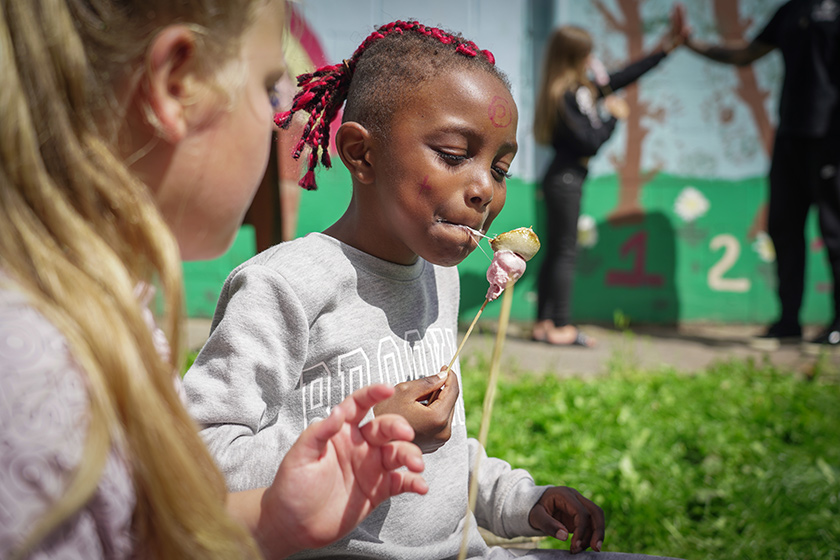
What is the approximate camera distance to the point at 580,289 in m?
5.58

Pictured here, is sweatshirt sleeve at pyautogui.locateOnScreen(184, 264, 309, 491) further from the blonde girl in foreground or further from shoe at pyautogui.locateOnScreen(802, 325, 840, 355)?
shoe at pyautogui.locateOnScreen(802, 325, 840, 355)

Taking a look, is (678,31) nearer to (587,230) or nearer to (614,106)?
(614,106)

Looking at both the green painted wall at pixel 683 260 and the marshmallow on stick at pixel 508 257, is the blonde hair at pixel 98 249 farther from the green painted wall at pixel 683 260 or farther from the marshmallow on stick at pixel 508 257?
the green painted wall at pixel 683 260

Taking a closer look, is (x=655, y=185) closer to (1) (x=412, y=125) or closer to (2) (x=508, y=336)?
(2) (x=508, y=336)

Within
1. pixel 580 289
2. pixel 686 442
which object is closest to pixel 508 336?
pixel 580 289

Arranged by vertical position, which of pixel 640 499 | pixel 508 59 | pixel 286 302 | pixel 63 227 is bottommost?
pixel 640 499

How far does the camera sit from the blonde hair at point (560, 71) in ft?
14.7

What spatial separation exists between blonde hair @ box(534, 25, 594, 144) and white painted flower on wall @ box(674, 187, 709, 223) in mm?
1448

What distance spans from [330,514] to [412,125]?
723 millimetres

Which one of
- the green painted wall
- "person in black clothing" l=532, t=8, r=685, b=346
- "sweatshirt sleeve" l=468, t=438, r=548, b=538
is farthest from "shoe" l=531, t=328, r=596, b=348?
"sweatshirt sleeve" l=468, t=438, r=548, b=538

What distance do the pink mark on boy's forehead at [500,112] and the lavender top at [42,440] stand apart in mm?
854

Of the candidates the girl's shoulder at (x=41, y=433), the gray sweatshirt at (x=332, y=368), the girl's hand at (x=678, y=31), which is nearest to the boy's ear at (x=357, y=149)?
the gray sweatshirt at (x=332, y=368)

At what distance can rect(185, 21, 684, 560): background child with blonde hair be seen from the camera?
1145mm

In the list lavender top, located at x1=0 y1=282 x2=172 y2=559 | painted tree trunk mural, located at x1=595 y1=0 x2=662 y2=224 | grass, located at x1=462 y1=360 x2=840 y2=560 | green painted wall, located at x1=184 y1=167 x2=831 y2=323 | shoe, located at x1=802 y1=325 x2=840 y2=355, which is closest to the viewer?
lavender top, located at x1=0 y1=282 x2=172 y2=559
